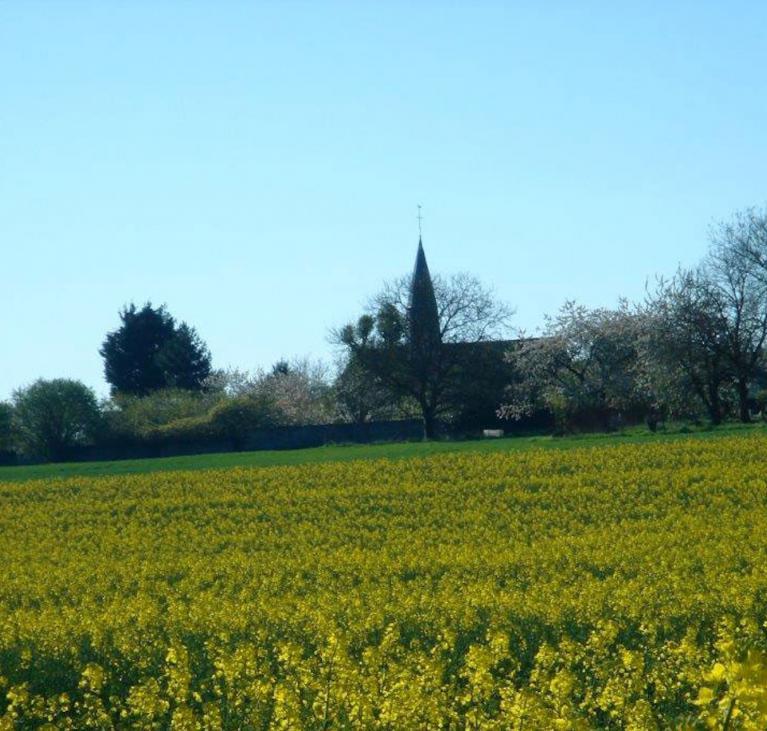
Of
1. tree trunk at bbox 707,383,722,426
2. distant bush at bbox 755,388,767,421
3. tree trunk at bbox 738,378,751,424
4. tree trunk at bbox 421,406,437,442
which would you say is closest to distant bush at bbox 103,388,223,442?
tree trunk at bbox 421,406,437,442

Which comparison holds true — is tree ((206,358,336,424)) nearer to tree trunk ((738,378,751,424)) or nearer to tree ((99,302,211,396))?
tree ((99,302,211,396))

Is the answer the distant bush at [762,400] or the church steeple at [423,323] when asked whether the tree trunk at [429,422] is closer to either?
the church steeple at [423,323]

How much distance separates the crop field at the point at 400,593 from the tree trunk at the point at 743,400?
524 inches

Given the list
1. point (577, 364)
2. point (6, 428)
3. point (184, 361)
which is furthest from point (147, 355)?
point (577, 364)

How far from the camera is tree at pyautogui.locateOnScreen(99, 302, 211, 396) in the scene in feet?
299

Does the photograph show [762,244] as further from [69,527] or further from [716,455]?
[69,527]

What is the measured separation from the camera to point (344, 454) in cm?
4519

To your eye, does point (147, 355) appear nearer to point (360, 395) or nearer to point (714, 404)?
point (360, 395)

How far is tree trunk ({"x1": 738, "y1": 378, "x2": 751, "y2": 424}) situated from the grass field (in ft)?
10.5

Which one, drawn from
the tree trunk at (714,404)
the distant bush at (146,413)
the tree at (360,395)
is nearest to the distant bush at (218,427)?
the distant bush at (146,413)

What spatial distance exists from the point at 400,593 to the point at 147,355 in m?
77.8

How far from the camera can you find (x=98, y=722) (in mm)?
9062

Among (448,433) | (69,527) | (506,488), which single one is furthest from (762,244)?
(69,527)

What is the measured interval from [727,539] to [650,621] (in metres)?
8.46
